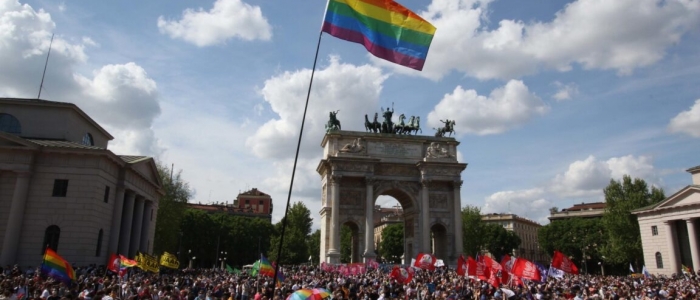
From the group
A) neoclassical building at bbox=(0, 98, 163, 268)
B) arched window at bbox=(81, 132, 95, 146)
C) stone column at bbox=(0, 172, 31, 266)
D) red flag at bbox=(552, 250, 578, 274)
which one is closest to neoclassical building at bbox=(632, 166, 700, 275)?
red flag at bbox=(552, 250, 578, 274)

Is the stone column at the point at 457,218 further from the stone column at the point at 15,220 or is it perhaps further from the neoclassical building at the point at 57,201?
the stone column at the point at 15,220

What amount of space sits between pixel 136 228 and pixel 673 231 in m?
52.6

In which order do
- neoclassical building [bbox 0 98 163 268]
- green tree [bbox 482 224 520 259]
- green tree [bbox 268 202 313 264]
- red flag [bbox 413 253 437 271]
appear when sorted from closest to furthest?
red flag [bbox 413 253 437 271]
neoclassical building [bbox 0 98 163 268]
green tree [bbox 268 202 313 264]
green tree [bbox 482 224 520 259]

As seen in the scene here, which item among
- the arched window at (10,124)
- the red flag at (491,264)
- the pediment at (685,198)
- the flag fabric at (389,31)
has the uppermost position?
the arched window at (10,124)

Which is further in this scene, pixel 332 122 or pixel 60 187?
pixel 332 122

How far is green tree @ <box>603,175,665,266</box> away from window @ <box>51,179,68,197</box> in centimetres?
6472

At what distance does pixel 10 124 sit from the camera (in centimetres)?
3862

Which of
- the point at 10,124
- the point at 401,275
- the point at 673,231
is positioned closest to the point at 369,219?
the point at 401,275

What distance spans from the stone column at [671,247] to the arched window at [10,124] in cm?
6077

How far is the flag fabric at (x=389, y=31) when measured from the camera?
1268 cm

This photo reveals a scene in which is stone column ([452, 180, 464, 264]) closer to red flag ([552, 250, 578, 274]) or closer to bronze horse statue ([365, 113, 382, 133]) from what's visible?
bronze horse statue ([365, 113, 382, 133])

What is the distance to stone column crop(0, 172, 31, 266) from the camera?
102 ft

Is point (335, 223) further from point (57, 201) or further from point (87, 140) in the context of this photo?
point (57, 201)

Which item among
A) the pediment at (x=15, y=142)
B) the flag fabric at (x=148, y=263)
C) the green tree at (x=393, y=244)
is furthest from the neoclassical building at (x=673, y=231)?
the green tree at (x=393, y=244)
